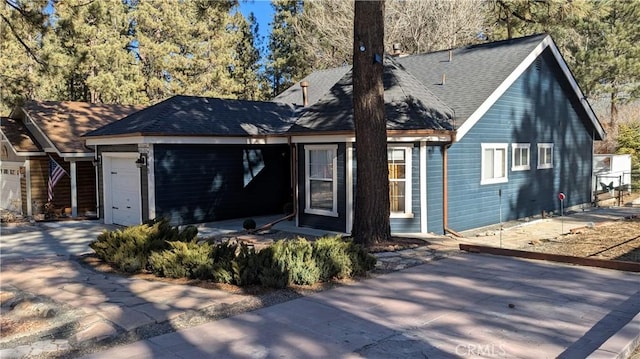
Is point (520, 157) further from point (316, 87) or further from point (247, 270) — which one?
point (247, 270)

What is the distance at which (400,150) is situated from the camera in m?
12.4

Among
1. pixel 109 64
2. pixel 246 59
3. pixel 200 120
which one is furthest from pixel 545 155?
pixel 246 59

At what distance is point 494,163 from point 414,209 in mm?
3544

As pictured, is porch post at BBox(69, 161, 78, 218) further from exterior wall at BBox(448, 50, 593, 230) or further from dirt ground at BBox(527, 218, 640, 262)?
dirt ground at BBox(527, 218, 640, 262)

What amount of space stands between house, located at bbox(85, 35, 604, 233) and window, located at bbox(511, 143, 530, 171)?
0.04 meters

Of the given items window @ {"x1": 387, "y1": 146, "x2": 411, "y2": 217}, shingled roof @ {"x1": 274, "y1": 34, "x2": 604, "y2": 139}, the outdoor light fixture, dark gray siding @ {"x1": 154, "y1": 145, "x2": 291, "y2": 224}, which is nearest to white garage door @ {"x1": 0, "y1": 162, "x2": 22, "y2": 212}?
the outdoor light fixture

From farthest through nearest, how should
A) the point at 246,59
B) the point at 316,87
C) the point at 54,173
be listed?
the point at 246,59
the point at 316,87
the point at 54,173

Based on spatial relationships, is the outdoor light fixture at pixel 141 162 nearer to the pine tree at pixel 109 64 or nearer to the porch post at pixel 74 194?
the porch post at pixel 74 194

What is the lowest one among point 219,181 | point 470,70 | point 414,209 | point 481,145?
point 414,209

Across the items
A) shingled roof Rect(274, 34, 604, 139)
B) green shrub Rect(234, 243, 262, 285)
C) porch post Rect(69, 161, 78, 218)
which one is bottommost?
green shrub Rect(234, 243, 262, 285)

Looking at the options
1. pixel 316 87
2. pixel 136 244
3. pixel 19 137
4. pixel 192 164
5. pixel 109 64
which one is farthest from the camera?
pixel 109 64

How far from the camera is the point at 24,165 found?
1836 centimetres

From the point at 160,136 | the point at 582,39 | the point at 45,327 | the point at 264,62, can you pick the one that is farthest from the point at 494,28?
the point at 45,327

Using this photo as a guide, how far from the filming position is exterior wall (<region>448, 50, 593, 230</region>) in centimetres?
1356
